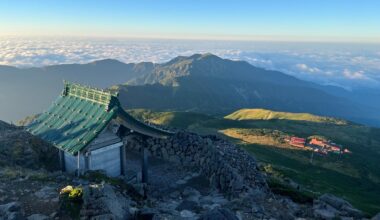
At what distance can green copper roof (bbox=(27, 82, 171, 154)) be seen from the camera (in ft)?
79.6

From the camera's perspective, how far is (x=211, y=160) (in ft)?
105

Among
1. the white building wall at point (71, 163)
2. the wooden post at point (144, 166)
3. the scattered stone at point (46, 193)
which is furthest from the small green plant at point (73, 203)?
the wooden post at point (144, 166)

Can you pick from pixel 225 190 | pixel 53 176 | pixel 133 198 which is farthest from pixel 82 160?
pixel 225 190

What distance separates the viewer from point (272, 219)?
23703mm

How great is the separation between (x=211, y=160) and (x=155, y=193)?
7779 mm

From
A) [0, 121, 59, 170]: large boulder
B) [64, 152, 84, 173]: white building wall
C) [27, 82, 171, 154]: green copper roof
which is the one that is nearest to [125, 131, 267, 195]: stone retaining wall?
[27, 82, 171, 154]: green copper roof

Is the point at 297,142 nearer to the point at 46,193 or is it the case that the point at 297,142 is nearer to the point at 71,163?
the point at 71,163

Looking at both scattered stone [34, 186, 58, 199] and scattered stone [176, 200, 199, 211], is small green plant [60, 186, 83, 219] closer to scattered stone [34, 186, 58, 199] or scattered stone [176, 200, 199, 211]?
scattered stone [34, 186, 58, 199]

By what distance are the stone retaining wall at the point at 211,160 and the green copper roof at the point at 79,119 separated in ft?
11.3

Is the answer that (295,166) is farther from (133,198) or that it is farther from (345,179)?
(133,198)

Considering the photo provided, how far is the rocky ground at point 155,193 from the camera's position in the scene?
59.1 feet

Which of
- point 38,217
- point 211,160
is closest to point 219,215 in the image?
point 38,217

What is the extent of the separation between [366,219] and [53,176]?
23427 millimetres

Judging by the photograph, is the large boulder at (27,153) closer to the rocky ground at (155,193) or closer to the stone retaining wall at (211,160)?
the rocky ground at (155,193)
